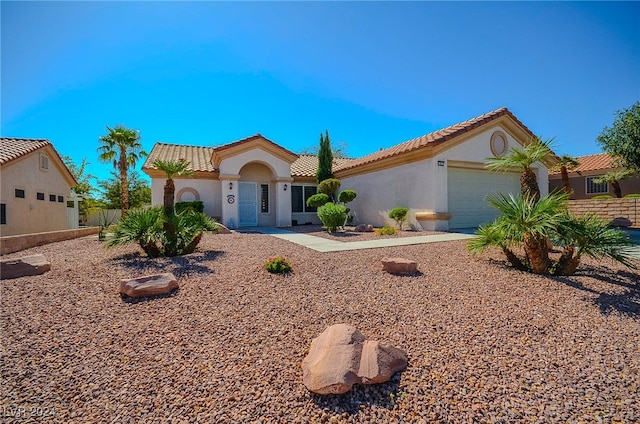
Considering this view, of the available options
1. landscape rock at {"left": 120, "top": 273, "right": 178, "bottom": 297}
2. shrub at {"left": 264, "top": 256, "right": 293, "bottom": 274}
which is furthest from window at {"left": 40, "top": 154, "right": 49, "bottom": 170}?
shrub at {"left": 264, "top": 256, "right": 293, "bottom": 274}

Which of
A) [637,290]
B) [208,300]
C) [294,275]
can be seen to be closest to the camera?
[208,300]

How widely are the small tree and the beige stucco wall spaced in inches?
1048

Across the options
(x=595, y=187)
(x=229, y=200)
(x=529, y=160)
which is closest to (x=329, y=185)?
(x=229, y=200)

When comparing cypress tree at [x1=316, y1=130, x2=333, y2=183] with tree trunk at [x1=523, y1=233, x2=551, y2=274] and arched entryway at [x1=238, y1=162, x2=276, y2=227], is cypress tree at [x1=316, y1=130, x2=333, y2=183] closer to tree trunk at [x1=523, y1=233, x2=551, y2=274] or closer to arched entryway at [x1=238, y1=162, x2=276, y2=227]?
arched entryway at [x1=238, y1=162, x2=276, y2=227]

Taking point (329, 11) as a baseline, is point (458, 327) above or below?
below

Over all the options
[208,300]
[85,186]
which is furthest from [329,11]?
[85,186]

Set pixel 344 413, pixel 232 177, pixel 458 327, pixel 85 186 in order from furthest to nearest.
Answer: pixel 85 186
pixel 232 177
pixel 458 327
pixel 344 413

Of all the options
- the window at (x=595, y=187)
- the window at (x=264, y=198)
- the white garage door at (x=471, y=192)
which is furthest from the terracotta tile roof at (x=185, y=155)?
the window at (x=595, y=187)

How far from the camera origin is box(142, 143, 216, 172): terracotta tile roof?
15.9m

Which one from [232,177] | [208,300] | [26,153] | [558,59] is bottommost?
[208,300]

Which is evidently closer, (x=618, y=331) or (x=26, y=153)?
(x=618, y=331)

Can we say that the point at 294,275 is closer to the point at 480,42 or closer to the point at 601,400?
the point at 601,400

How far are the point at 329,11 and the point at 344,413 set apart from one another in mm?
10974

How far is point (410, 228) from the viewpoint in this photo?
42.6 feet
